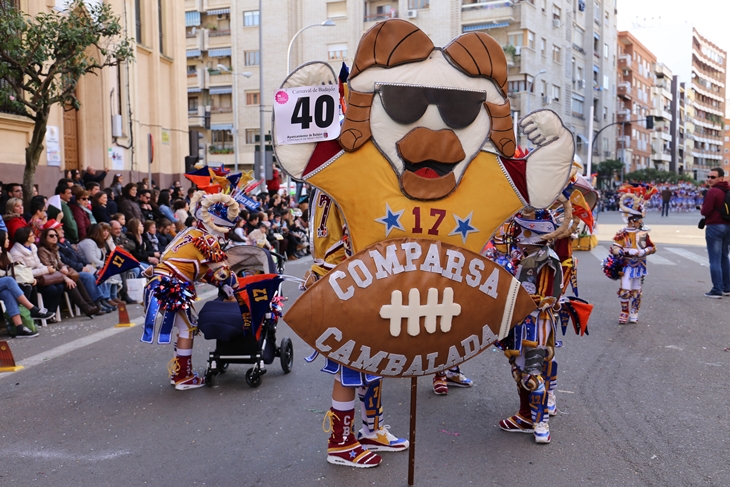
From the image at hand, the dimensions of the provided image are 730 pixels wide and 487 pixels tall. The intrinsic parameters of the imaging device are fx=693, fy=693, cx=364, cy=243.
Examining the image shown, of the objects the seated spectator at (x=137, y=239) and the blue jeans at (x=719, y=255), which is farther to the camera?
the seated spectator at (x=137, y=239)

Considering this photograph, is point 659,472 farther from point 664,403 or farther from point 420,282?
point 420,282

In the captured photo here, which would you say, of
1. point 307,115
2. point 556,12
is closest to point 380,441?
point 307,115

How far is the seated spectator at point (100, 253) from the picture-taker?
1091cm

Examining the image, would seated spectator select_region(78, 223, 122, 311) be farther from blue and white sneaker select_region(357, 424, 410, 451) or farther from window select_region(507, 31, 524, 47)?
window select_region(507, 31, 524, 47)

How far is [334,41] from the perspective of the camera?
162ft

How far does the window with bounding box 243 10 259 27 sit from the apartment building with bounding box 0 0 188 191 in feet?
95.2

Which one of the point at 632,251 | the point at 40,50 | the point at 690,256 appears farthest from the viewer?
the point at 690,256

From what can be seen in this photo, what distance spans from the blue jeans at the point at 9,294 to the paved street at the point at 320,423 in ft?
2.34

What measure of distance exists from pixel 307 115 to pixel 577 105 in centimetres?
6451

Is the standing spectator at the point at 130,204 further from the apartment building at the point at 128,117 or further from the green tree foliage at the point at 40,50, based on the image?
the green tree foliage at the point at 40,50

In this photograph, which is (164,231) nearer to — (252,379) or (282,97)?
(252,379)

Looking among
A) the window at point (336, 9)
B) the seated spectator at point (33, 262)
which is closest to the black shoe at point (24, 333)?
the seated spectator at point (33, 262)

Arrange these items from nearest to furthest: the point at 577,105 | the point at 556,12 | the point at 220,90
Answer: the point at 220,90 → the point at 556,12 → the point at 577,105

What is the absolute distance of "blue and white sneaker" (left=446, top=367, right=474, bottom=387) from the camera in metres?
6.26
